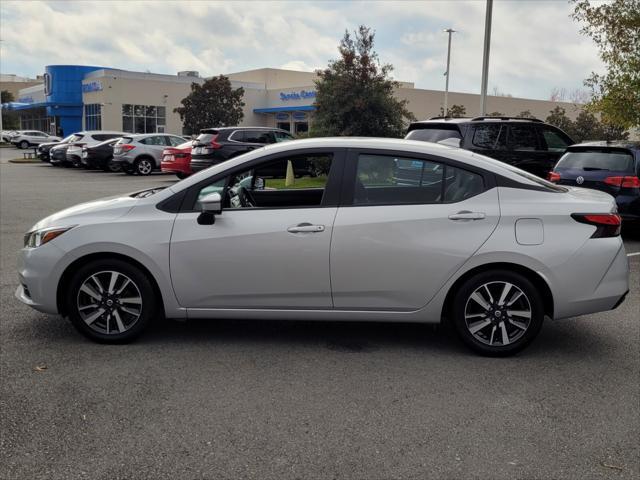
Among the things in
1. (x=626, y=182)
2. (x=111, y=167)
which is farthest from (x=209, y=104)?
(x=626, y=182)

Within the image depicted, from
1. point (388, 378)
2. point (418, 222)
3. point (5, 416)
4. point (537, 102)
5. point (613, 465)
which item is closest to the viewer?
point (613, 465)

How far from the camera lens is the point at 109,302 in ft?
16.7

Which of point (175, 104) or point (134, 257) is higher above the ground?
point (175, 104)

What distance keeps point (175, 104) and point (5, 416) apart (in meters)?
57.1

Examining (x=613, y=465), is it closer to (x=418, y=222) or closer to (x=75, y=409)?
(x=418, y=222)

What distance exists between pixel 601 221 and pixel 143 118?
56.1 metres

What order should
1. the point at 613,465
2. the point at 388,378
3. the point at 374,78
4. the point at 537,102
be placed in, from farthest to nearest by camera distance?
the point at 537,102 < the point at 374,78 < the point at 388,378 < the point at 613,465

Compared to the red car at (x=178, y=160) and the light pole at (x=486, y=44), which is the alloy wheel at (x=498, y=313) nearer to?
the light pole at (x=486, y=44)

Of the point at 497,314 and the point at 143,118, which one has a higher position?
the point at 143,118

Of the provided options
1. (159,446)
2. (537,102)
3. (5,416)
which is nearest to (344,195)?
(159,446)

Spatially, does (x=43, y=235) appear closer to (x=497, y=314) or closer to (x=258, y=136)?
(x=497, y=314)

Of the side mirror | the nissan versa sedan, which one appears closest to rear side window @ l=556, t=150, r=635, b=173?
the nissan versa sedan

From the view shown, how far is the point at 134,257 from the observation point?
4973 mm

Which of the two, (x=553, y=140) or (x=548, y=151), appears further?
(x=553, y=140)
